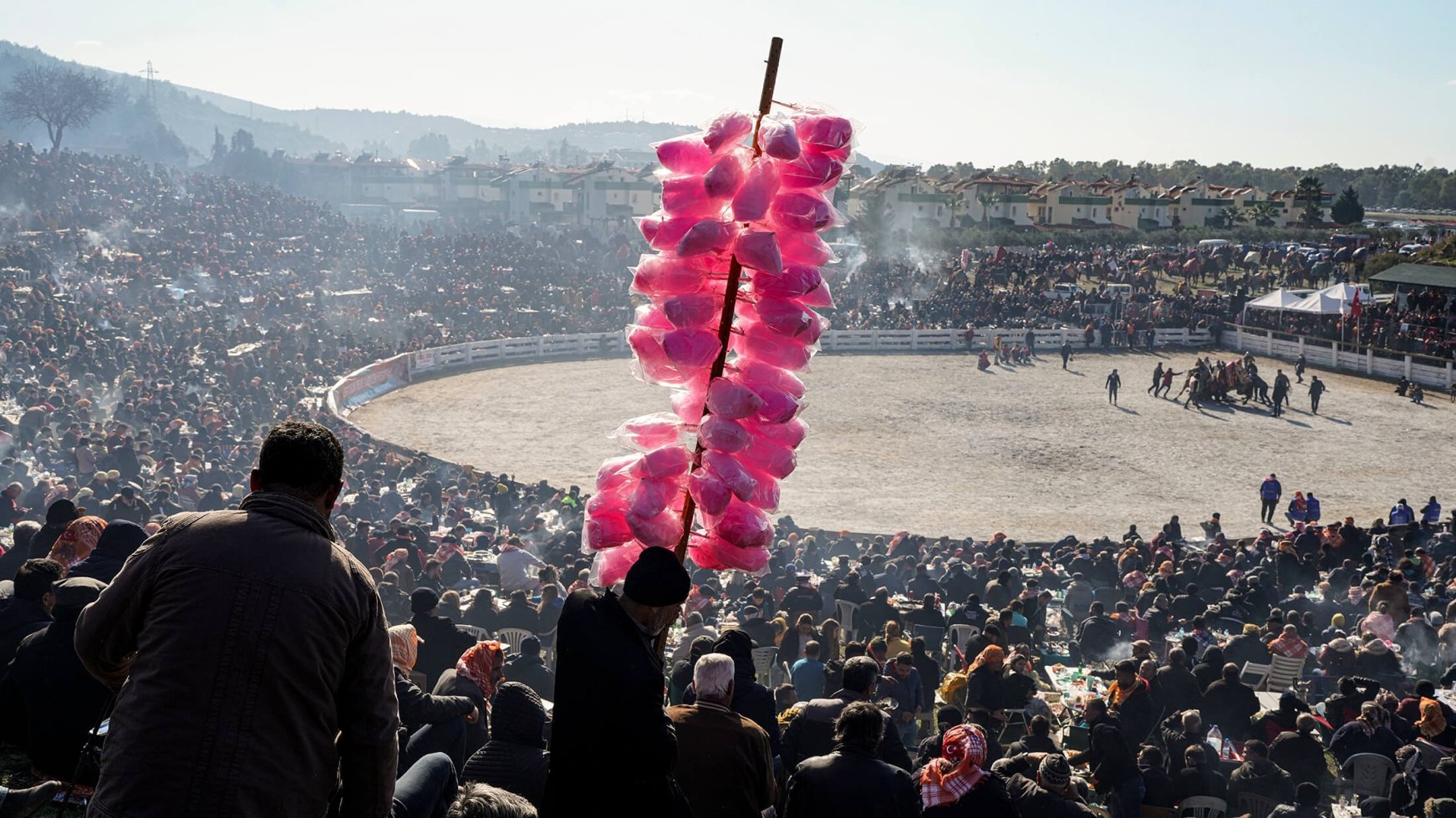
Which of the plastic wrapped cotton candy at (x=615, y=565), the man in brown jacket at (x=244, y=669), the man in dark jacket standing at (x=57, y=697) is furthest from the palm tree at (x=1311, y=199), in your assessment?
the man in brown jacket at (x=244, y=669)

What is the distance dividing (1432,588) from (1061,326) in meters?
30.5

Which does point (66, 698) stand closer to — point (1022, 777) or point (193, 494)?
point (1022, 777)

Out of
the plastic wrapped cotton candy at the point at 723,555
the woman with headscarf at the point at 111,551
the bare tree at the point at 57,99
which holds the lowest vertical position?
the woman with headscarf at the point at 111,551

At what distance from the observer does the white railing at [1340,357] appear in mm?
35500

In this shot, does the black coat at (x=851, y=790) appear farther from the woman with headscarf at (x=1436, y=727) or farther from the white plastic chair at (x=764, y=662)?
the woman with headscarf at (x=1436, y=727)

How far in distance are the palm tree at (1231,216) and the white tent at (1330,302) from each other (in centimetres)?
4456

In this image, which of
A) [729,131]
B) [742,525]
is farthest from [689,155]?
[742,525]

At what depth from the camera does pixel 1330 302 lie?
41.0m

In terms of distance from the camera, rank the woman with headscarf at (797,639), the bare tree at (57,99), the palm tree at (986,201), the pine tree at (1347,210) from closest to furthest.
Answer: the woman with headscarf at (797,639) → the palm tree at (986,201) → the pine tree at (1347,210) → the bare tree at (57,99)

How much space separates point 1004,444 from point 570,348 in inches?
679

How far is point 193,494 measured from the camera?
1711cm

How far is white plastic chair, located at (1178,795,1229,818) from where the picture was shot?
8.11 m

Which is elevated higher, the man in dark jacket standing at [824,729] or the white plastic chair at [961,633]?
the man in dark jacket standing at [824,729]

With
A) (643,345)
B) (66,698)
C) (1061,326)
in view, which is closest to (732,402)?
(643,345)
